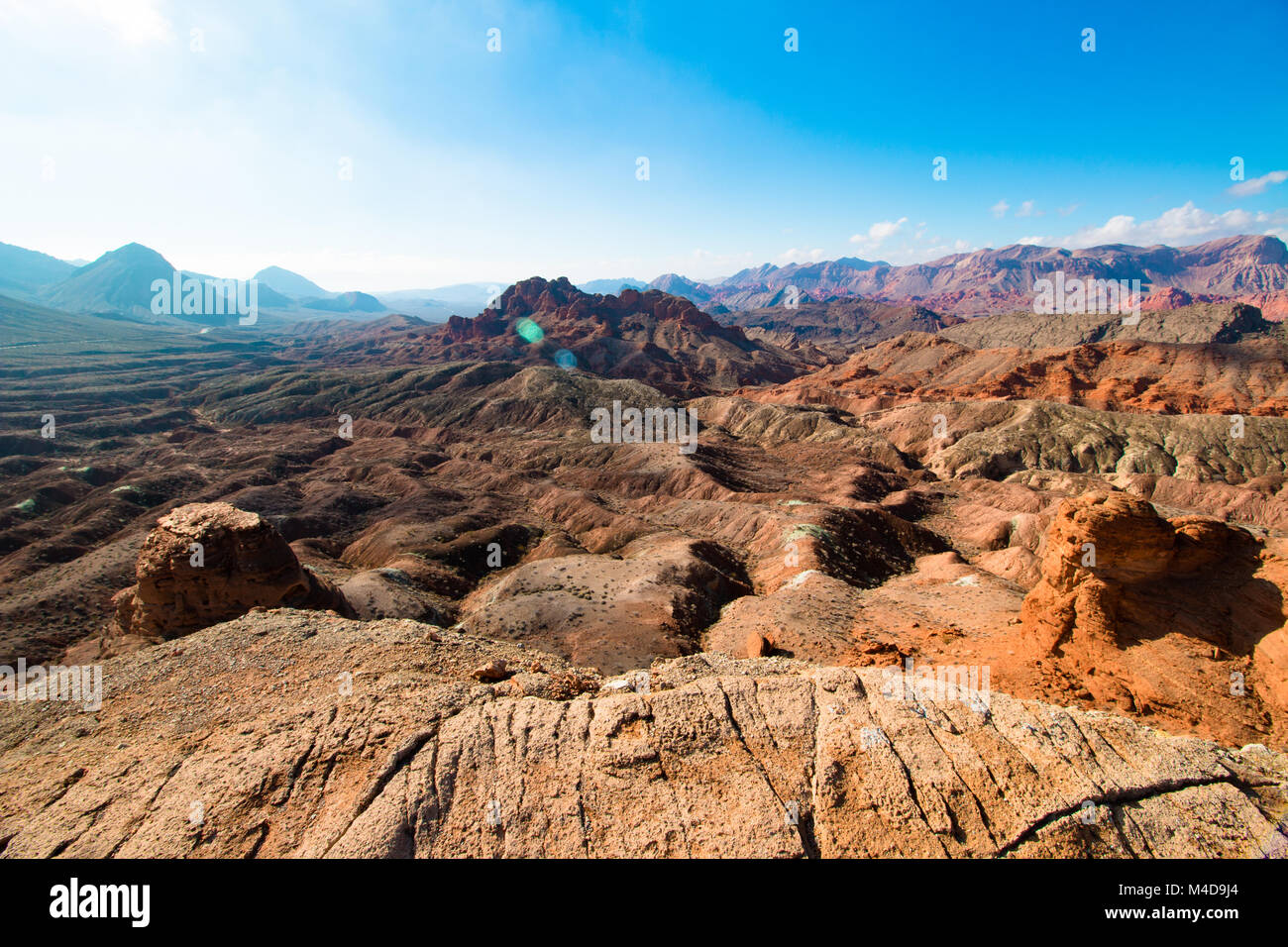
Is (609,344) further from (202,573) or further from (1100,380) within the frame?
(202,573)

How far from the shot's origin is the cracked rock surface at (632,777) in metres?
7.68

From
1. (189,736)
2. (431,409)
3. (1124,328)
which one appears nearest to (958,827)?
(189,736)

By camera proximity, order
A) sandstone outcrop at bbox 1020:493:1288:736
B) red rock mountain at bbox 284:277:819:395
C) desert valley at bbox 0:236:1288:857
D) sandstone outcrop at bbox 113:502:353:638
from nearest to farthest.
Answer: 1. desert valley at bbox 0:236:1288:857
2. sandstone outcrop at bbox 1020:493:1288:736
3. sandstone outcrop at bbox 113:502:353:638
4. red rock mountain at bbox 284:277:819:395

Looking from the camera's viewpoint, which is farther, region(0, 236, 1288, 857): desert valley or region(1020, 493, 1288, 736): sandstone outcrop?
region(1020, 493, 1288, 736): sandstone outcrop

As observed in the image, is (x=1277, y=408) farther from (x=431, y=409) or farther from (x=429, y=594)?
(x=431, y=409)

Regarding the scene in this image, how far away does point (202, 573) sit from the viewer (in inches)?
824

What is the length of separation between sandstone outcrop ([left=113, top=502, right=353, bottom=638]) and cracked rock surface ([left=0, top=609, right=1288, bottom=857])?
10278mm

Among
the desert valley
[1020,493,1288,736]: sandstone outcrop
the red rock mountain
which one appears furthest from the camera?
the red rock mountain

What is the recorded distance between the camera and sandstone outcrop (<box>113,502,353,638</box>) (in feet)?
68.2

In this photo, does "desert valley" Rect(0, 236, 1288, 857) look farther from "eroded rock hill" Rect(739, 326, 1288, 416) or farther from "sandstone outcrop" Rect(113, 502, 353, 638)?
"eroded rock hill" Rect(739, 326, 1288, 416)

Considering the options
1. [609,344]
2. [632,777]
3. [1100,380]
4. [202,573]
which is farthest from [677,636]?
[609,344]

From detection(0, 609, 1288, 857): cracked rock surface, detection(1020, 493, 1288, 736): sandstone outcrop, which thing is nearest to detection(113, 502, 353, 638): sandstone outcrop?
detection(0, 609, 1288, 857): cracked rock surface

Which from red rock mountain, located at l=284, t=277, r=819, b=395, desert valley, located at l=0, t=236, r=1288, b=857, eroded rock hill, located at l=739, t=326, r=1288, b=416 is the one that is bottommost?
desert valley, located at l=0, t=236, r=1288, b=857

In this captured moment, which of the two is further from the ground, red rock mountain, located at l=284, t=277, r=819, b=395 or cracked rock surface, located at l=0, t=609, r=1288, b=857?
red rock mountain, located at l=284, t=277, r=819, b=395
